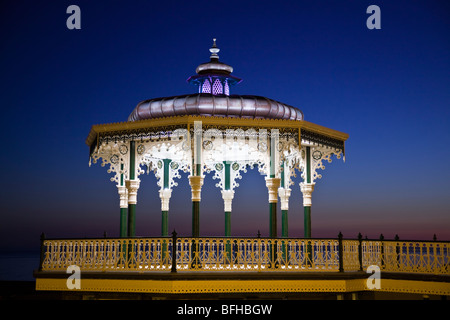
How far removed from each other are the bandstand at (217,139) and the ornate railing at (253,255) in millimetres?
856

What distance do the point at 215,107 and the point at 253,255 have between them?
147 inches

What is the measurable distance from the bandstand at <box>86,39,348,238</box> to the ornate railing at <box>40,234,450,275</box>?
856mm

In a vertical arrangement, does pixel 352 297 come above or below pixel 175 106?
below

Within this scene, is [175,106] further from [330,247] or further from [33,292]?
[33,292]

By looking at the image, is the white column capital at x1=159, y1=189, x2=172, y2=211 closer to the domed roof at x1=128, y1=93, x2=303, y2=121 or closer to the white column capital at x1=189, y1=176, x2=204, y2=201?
the domed roof at x1=128, y1=93, x2=303, y2=121

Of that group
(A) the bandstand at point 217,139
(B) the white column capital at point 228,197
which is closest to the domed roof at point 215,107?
(A) the bandstand at point 217,139

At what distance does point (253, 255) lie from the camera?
1184 cm

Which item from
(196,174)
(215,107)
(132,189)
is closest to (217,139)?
(215,107)

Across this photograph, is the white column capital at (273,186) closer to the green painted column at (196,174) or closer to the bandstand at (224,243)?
the bandstand at (224,243)

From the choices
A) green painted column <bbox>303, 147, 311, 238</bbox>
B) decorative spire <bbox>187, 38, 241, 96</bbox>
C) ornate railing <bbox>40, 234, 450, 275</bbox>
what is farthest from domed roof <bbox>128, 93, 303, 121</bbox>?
ornate railing <bbox>40, 234, 450, 275</bbox>
